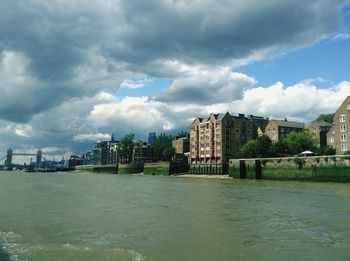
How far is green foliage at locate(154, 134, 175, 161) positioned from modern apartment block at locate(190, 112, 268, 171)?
32.1 metres

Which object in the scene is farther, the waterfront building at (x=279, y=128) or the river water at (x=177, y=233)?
the waterfront building at (x=279, y=128)

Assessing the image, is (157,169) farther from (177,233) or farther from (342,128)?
(177,233)

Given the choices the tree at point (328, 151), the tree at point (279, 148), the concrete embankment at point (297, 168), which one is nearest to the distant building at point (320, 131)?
the tree at point (279, 148)

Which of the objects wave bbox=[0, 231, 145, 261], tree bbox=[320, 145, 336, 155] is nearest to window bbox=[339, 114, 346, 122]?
tree bbox=[320, 145, 336, 155]

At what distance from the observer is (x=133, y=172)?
180000 millimetres

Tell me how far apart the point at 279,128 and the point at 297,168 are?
187ft

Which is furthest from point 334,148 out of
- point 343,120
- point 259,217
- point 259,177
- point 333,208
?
point 259,217

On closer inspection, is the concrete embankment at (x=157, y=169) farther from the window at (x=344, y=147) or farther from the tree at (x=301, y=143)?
the window at (x=344, y=147)

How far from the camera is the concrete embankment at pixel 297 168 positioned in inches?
2719

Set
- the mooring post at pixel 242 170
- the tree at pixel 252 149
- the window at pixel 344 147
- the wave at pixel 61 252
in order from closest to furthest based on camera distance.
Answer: the wave at pixel 61 252 < the mooring post at pixel 242 170 < the window at pixel 344 147 < the tree at pixel 252 149

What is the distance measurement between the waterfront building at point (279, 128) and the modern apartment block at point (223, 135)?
905cm

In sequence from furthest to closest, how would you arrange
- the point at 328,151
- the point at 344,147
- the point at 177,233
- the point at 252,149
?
the point at 252,149
the point at 328,151
the point at 344,147
the point at 177,233

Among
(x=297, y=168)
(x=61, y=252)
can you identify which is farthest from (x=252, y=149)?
(x=61, y=252)

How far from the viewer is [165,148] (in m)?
190
